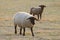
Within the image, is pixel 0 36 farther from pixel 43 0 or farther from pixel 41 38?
pixel 43 0

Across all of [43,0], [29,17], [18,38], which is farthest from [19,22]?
[43,0]

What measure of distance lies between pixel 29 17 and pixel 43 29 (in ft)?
14.2

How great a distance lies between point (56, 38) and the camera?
19594 mm

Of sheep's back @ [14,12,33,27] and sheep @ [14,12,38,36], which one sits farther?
sheep's back @ [14,12,33,27]

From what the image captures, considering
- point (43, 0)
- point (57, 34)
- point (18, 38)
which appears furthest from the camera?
point (43, 0)

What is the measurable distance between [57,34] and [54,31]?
157cm

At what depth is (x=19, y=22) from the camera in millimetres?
21188

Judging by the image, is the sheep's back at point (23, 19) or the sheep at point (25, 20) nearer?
the sheep at point (25, 20)

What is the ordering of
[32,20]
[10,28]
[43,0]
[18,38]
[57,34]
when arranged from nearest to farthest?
[18,38] < [32,20] < [57,34] < [10,28] < [43,0]

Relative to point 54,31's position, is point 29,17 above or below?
above

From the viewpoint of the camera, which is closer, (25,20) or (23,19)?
(25,20)

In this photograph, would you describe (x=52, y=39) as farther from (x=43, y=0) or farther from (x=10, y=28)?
(x=43, y=0)

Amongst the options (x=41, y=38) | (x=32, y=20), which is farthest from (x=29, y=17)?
(x=41, y=38)

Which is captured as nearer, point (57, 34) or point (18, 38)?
point (18, 38)
